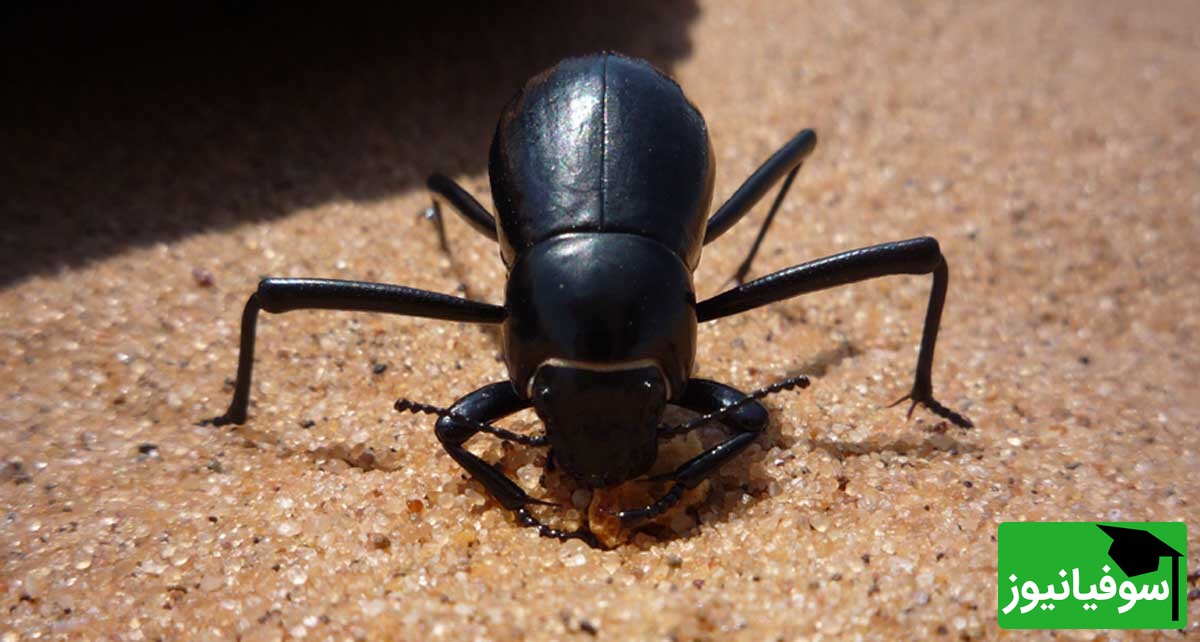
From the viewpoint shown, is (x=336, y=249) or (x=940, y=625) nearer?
(x=940, y=625)

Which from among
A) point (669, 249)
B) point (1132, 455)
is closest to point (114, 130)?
point (669, 249)

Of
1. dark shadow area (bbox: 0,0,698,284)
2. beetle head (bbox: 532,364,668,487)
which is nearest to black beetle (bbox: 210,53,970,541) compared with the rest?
beetle head (bbox: 532,364,668,487)

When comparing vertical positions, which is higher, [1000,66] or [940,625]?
[1000,66]

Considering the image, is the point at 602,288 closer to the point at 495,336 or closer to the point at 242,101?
the point at 495,336

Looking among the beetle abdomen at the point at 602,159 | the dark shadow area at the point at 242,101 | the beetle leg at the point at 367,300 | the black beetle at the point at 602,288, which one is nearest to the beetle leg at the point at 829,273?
the black beetle at the point at 602,288

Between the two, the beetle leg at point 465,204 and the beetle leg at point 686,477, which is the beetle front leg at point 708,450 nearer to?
the beetle leg at point 686,477

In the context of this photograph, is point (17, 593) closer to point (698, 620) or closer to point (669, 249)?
point (698, 620)

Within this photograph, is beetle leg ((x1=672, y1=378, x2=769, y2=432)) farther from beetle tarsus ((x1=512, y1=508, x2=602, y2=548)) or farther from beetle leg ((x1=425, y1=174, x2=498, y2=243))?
beetle leg ((x1=425, y1=174, x2=498, y2=243))

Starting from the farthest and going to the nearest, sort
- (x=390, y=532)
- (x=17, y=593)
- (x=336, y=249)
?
(x=336, y=249)
(x=390, y=532)
(x=17, y=593)
